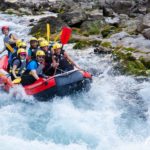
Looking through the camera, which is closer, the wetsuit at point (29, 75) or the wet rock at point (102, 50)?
the wetsuit at point (29, 75)

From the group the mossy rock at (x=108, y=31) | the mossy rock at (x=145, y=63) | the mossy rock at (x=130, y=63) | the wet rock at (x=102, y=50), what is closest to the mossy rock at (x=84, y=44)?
the wet rock at (x=102, y=50)

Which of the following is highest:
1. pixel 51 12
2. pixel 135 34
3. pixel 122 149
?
pixel 122 149

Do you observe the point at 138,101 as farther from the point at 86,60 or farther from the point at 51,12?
the point at 51,12

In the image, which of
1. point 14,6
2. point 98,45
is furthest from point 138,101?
point 14,6

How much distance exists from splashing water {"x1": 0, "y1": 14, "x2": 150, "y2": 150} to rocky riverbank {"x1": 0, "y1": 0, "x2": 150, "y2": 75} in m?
1.77

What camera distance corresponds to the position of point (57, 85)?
10695 millimetres

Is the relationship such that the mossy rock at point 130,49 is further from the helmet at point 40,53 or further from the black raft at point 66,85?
the helmet at point 40,53

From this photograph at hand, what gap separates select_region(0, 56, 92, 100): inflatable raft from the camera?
10.7 metres

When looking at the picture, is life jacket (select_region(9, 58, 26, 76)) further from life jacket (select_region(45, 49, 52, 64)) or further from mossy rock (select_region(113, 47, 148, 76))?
mossy rock (select_region(113, 47, 148, 76))

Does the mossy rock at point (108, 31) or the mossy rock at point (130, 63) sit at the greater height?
the mossy rock at point (130, 63)

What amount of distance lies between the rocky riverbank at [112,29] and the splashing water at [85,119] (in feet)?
5.82

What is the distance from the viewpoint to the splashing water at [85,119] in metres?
9.27

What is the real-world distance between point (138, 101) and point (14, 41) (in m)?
4.67

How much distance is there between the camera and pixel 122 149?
9.02 meters
